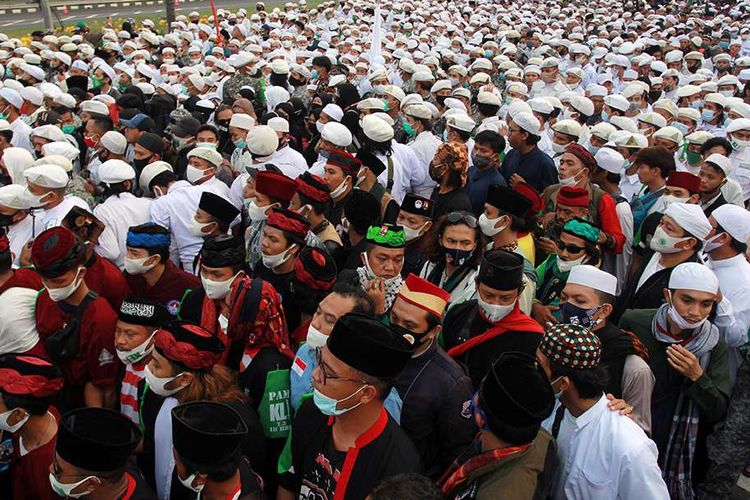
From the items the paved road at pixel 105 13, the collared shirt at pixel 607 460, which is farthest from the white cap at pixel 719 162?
the paved road at pixel 105 13

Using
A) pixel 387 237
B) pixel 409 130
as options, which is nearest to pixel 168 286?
pixel 387 237

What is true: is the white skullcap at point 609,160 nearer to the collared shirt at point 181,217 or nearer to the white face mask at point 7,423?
the collared shirt at point 181,217

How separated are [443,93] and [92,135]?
5.56 m

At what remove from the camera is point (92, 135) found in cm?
723

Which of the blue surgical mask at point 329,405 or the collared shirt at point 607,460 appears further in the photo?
the collared shirt at point 607,460

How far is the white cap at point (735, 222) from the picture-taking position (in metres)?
4.42

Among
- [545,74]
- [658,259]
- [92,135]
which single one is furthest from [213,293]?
[545,74]

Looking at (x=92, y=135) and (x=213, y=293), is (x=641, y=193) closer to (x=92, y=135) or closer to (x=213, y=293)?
(x=213, y=293)

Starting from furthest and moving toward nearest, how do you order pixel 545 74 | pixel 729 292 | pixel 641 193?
1. pixel 545 74
2. pixel 641 193
3. pixel 729 292

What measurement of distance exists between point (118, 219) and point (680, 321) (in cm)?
425

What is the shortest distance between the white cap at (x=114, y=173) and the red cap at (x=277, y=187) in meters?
1.32

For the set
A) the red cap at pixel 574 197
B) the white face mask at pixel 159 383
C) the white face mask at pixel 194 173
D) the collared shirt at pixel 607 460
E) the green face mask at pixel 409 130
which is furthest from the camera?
the green face mask at pixel 409 130

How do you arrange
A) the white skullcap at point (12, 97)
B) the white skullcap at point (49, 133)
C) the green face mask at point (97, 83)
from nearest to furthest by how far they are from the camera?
the white skullcap at point (49, 133) → the white skullcap at point (12, 97) → the green face mask at point (97, 83)

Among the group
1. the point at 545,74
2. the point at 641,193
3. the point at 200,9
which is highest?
the point at 641,193
